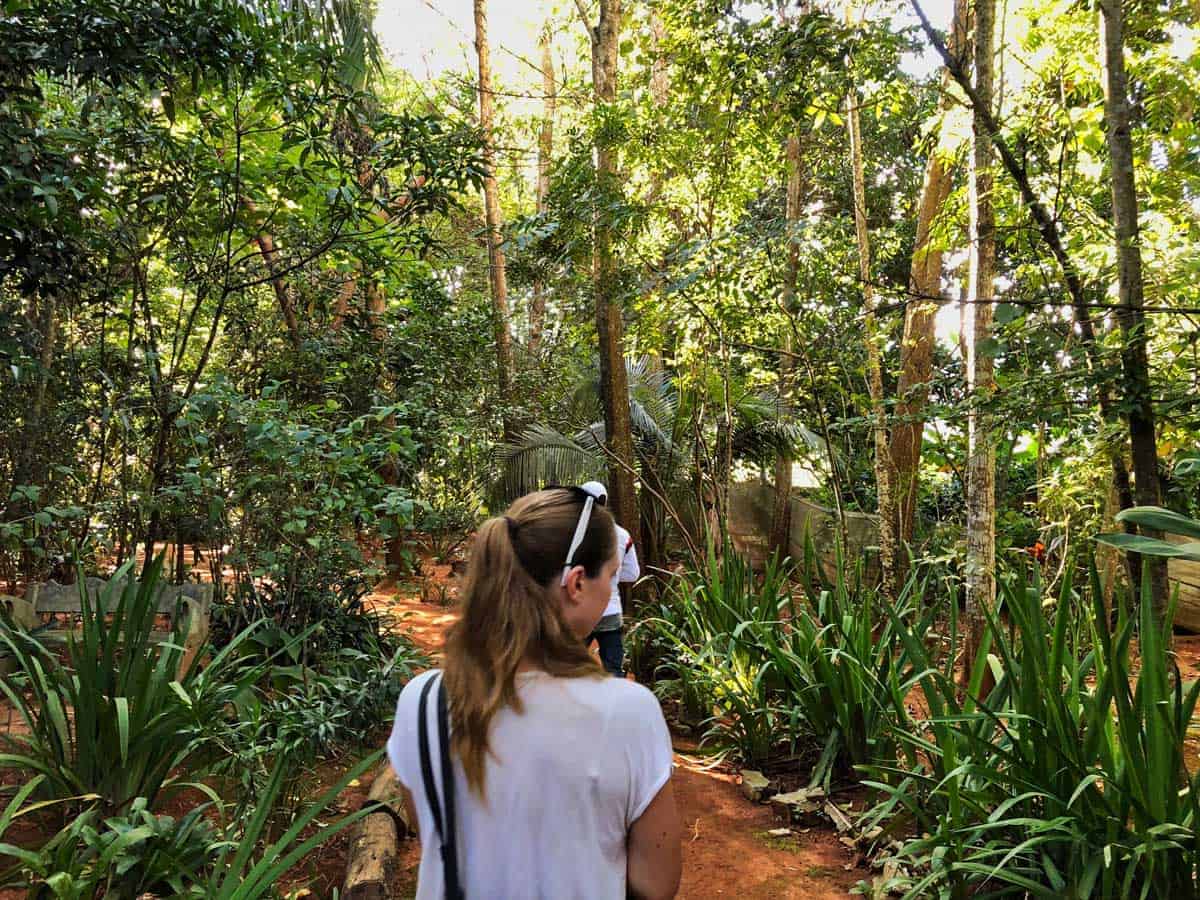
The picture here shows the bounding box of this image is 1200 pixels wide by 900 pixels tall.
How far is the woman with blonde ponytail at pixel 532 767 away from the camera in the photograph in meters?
1.17

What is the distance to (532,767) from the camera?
3.82 ft

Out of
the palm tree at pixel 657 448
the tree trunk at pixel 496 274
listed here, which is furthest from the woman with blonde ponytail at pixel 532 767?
the tree trunk at pixel 496 274

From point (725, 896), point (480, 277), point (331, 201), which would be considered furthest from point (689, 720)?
point (480, 277)

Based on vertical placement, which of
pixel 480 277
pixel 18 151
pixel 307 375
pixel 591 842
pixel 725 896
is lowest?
pixel 725 896

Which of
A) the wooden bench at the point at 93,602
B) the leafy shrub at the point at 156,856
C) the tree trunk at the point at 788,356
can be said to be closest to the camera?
the leafy shrub at the point at 156,856

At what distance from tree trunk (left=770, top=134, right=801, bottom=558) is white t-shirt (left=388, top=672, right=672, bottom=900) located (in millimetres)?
3555

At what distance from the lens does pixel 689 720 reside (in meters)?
5.21

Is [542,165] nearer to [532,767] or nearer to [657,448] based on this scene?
[657,448]

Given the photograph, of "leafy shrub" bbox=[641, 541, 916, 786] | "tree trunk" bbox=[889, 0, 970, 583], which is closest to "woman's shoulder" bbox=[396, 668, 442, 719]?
"leafy shrub" bbox=[641, 541, 916, 786]

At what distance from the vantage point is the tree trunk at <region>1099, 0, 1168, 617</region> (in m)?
2.80

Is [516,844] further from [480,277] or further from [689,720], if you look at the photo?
[480,277]

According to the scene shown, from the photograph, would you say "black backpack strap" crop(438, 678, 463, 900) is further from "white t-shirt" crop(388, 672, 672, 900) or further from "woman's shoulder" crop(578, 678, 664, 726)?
"woman's shoulder" crop(578, 678, 664, 726)

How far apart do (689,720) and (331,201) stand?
3524mm

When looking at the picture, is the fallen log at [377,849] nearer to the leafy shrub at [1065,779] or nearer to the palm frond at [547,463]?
the leafy shrub at [1065,779]
